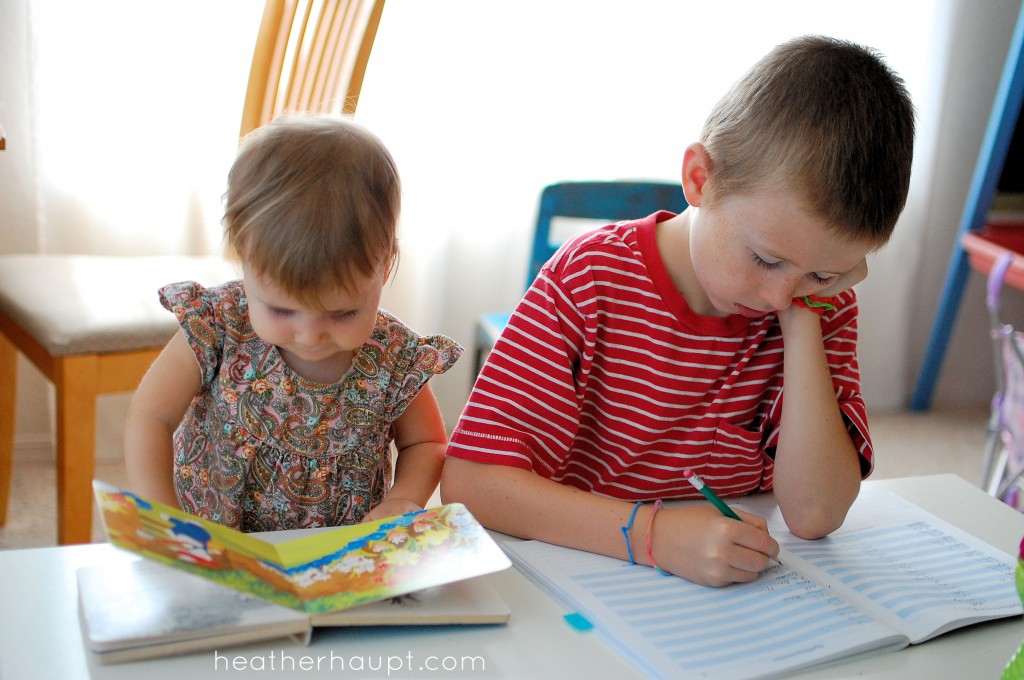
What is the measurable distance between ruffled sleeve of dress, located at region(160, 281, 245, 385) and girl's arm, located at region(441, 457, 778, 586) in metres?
0.24

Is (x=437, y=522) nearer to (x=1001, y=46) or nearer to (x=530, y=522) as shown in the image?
(x=530, y=522)

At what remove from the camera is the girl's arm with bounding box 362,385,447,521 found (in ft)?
3.08

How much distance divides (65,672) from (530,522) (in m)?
0.39

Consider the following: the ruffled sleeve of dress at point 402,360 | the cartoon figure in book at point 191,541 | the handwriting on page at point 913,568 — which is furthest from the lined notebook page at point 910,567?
the cartoon figure in book at point 191,541

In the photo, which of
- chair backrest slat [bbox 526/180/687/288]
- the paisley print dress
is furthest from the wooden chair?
the paisley print dress

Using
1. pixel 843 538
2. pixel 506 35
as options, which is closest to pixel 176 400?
pixel 843 538

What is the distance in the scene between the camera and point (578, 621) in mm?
740

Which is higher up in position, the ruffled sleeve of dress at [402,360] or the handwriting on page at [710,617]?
the ruffled sleeve of dress at [402,360]

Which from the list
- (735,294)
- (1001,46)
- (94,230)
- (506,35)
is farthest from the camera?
(1001,46)

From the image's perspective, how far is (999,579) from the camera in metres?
0.87

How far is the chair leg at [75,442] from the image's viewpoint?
155 cm

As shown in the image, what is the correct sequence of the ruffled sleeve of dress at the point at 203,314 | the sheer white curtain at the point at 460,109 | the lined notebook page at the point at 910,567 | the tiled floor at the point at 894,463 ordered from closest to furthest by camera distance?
the lined notebook page at the point at 910,567, the ruffled sleeve of dress at the point at 203,314, the tiled floor at the point at 894,463, the sheer white curtain at the point at 460,109

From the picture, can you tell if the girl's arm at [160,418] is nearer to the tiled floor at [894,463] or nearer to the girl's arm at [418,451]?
the girl's arm at [418,451]

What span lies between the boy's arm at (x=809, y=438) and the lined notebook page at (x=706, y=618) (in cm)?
10
